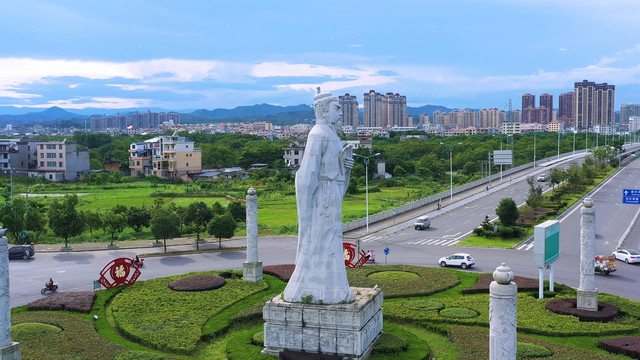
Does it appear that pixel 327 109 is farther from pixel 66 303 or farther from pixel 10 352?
pixel 66 303

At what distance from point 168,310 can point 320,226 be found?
25.8 feet

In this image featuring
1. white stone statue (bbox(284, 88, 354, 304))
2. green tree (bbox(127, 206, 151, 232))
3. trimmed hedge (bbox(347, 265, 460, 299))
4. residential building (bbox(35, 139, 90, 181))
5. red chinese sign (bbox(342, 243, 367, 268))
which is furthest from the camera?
residential building (bbox(35, 139, 90, 181))

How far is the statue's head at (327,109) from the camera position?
16797 millimetres

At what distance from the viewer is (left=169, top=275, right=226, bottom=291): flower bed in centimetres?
2331

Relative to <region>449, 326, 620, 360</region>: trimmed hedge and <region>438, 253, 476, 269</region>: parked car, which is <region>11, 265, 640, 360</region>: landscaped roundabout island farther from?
<region>438, 253, 476, 269</region>: parked car

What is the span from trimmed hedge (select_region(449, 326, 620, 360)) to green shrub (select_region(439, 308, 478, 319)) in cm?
129

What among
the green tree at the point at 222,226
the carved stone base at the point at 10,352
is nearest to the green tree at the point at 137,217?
the green tree at the point at 222,226

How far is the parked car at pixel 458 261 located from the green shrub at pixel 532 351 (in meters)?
12.5

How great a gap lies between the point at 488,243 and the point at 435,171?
4470cm

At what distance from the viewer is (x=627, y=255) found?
28.8 m

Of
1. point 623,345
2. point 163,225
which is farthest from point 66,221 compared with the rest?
point 623,345

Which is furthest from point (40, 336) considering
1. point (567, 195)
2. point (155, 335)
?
point (567, 195)

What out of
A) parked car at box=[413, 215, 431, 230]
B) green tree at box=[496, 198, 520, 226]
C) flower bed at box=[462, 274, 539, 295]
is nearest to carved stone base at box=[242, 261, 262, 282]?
flower bed at box=[462, 274, 539, 295]

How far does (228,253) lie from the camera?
33156 millimetres
